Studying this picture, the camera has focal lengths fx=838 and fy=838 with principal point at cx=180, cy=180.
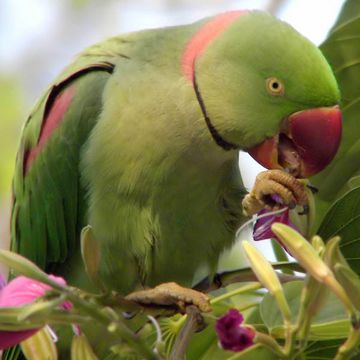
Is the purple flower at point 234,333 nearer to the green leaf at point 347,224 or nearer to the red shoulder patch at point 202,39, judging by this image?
the green leaf at point 347,224

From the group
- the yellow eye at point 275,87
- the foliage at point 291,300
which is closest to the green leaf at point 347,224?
the foliage at point 291,300

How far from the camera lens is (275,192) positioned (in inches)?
61.4

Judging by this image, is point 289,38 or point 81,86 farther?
point 81,86

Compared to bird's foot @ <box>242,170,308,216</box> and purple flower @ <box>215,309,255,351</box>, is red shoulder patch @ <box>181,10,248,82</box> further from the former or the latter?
purple flower @ <box>215,309,255,351</box>

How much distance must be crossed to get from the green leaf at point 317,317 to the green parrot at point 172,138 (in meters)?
0.33

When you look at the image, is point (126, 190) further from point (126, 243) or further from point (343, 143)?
point (343, 143)

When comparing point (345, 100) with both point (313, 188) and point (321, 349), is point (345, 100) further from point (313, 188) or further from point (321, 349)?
point (321, 349)

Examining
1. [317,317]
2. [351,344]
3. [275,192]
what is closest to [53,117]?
[275,192]

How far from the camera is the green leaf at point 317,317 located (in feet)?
4.02

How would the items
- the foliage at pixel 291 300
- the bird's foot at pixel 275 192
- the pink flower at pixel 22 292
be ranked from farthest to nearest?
1. the bird's foot at pixel 275 192
2. the pink flower at pixel 22 292
3. the foliage at pixel 291 300

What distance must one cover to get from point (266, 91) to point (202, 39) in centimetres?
24

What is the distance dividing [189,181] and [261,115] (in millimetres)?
234

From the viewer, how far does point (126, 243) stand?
188 cm

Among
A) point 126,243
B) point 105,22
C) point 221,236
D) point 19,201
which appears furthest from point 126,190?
point 105,22
